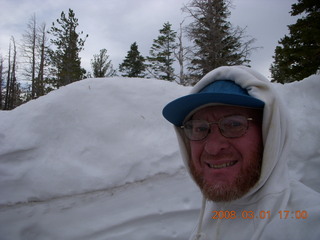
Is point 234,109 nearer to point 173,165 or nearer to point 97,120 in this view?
point 173,165

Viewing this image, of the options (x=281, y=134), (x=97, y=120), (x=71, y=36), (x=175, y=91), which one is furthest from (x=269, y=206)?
(x=71, y=36)

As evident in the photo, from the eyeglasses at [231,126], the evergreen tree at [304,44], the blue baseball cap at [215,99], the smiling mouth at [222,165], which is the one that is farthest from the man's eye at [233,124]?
the evergreen tree at [304,44]

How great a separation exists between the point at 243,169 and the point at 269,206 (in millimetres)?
217

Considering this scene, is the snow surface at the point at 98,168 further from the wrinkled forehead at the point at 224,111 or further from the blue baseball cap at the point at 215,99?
the wrinkled forehead at the point at 224,111

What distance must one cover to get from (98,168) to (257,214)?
1.98 m

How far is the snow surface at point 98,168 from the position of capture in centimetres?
233

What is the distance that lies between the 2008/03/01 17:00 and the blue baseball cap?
567 millimetres

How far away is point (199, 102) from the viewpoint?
1295mm

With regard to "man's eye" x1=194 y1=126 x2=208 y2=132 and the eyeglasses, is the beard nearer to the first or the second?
the eyeglasses

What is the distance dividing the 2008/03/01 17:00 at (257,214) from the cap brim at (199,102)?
57cm

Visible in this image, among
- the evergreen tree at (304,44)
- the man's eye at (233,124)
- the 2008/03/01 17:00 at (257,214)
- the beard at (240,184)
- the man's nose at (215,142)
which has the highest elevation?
the evergreen tree at (304,44)

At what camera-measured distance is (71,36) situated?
1934 centimetres

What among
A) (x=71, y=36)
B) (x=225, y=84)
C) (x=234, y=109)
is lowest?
(x=234, y=109)

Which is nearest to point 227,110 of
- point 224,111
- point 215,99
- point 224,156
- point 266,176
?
point 224,111
